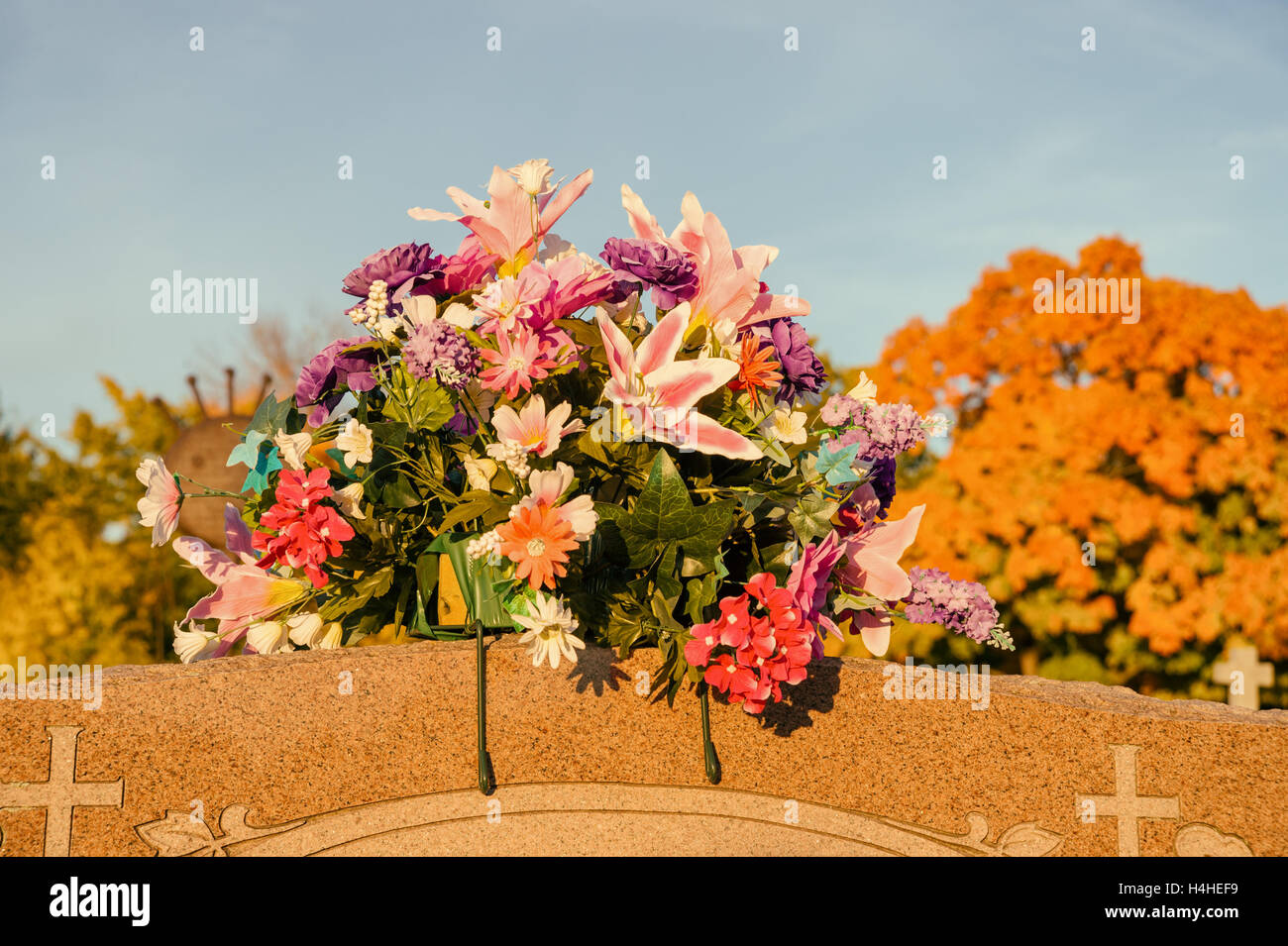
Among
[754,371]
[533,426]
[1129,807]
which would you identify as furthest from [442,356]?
[1129,807]

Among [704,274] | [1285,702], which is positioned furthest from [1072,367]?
[704,274]

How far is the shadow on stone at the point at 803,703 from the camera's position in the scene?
2.53 meters

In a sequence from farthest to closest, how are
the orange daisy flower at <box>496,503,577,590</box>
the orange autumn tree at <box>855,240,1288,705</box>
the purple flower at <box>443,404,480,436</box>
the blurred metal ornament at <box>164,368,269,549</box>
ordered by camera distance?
1. the orange autumn tree at <box>855,240,1288,705</box>
2. the blurred metal ornament at <box>164,368,269,549</box>
3. the purple flower at <box>443,404,480,436</box>
4. the orange daisy flower at <box>496,503,577,590</box>

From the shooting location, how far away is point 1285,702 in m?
11.2

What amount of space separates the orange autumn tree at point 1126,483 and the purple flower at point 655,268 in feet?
30.7

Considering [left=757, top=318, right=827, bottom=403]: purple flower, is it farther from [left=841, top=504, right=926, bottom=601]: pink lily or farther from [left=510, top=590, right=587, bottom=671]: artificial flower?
[left=510, top=590, right=587, bottom=671]: artificial flower

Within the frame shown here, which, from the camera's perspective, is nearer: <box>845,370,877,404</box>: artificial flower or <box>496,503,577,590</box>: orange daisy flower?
<box>496,503,577,590</box>: orange daisy flower

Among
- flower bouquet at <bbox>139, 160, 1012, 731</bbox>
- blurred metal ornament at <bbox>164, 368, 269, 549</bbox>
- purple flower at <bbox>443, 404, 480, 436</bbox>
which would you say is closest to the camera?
flower bouquet at <bbox>139, 160, 1012, 731</bbox>

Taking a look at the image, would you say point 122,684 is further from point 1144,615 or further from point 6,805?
point 1144,615

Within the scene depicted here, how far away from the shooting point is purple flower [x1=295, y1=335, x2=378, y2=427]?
2795mm

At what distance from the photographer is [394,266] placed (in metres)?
2.69

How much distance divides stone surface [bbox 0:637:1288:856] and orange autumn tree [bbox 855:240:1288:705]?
910cm

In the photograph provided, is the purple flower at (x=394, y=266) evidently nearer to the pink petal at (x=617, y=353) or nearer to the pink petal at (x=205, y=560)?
the pink petal at (x=617, y=353)

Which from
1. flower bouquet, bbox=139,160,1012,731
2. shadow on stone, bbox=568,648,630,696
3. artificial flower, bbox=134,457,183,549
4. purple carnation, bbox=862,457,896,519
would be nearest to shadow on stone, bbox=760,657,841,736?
flower bouquet, bbox=139,160,1012,731
